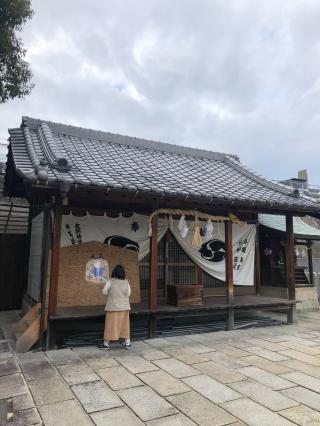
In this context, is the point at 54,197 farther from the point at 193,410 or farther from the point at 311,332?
the point at 311,332

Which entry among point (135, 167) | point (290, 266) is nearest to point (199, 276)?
point (290, 266)

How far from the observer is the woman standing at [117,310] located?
650cm

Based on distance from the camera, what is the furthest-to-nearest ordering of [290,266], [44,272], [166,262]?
[166,262]
[290,266]
[44,272]

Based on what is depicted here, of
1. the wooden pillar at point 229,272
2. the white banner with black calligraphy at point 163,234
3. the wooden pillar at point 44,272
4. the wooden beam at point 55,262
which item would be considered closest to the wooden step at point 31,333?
the wooden pillar at point 44,272

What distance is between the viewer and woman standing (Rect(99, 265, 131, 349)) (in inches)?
256

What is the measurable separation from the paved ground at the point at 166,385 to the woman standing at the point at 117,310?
265 millimetres

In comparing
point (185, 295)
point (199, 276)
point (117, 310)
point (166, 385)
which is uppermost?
point (199, 276)

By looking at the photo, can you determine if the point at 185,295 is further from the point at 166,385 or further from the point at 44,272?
the point at 166,385

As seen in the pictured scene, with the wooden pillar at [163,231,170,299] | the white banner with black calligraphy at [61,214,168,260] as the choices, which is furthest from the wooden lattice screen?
the white banner with black calligraphy at [61,214,168,260]

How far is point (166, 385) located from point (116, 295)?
2160mm

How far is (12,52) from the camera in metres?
7.27

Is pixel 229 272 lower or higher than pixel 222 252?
lower

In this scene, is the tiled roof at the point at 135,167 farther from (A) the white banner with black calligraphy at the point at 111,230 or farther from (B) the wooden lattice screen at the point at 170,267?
(B) the wooden lattice screen at the point at 170,267

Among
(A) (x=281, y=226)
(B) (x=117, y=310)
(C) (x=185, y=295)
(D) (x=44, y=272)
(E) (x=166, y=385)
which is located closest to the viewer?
(E) (x=166, y=385)
